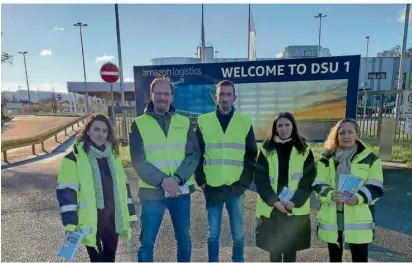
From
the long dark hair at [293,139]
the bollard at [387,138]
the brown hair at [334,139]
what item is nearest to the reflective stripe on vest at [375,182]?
the brown hair at [334,139]

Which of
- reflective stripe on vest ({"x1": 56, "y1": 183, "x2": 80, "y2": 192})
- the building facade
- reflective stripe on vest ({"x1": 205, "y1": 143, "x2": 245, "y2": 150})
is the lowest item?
reflective stripe on vest ({"x1": 56, "y1": 183, "x2": 80, "y2": 192})

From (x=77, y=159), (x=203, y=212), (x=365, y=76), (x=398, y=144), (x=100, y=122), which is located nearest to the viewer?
(x=77, y=159)

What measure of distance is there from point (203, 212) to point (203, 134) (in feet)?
7.05

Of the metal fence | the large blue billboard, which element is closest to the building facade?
the metal fence

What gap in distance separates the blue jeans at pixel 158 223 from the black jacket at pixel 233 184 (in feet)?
0.87

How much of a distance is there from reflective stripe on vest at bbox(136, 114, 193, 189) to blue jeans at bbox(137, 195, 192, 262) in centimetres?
22

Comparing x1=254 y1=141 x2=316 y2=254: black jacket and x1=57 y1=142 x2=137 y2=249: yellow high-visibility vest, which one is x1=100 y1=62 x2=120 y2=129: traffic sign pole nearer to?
x1=57 y1=142 x2=137 y2=249: yellow high-visibility vest

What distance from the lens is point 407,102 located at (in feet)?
23.7

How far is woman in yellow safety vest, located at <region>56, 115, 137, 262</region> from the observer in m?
2.21

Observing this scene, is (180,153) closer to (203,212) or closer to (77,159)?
(77,159)

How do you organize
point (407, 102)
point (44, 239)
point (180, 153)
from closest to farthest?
point (180, 153) < point (44, 239) < point (407, 102)

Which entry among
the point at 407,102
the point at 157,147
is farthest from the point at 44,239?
the point at 407,102

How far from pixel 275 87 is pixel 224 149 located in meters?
4.36

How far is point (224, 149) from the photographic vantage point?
2.66 meters
